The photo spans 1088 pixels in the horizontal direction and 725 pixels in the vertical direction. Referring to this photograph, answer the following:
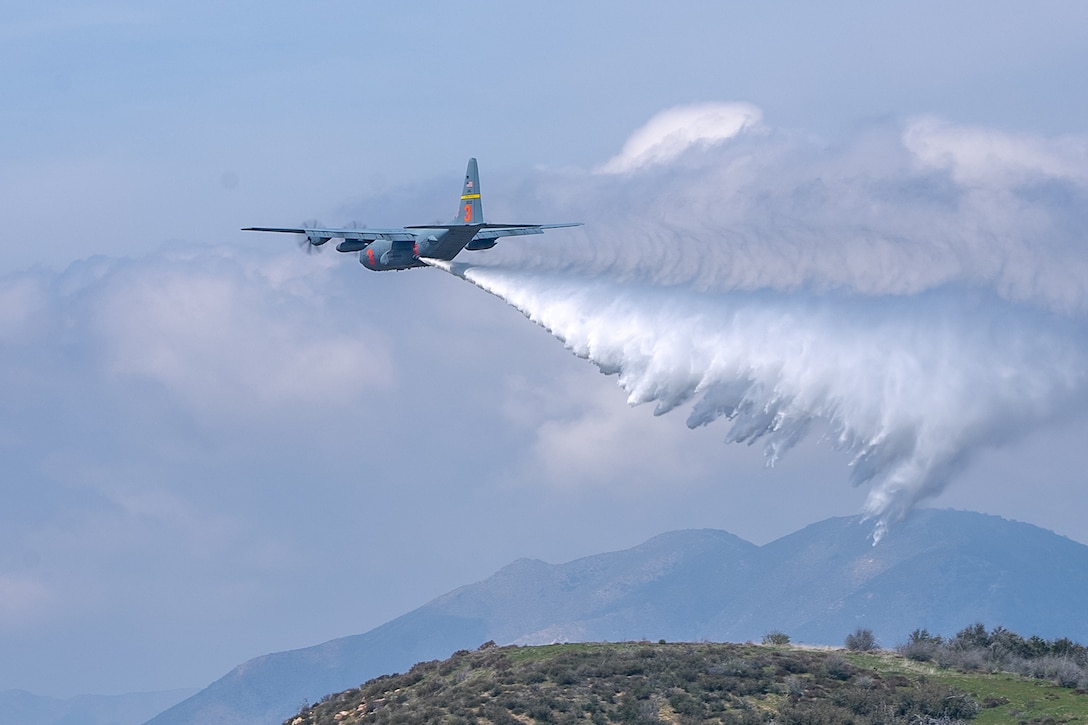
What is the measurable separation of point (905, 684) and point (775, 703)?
18.4 feet

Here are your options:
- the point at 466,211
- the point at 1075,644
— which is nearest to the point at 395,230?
the point at 466,211

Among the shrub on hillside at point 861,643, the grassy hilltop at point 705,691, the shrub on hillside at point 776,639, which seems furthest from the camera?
the shrub on hillside at point 776,639

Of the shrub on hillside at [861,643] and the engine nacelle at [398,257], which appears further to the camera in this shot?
the engine nacelle at [398,257]

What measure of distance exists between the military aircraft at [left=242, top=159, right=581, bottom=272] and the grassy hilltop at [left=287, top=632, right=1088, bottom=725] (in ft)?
80.3

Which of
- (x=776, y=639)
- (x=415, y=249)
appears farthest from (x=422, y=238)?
(x=776, y=639)

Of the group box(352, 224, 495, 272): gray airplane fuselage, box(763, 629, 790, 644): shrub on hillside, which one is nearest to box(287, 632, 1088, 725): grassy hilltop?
box(763, 629, 790, 644): shrub on hillside

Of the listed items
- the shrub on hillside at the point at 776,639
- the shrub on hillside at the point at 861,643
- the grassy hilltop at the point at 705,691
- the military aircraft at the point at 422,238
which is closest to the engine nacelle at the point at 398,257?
the military aircraft at the point at 422,238

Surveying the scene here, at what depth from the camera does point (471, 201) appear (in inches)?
3620

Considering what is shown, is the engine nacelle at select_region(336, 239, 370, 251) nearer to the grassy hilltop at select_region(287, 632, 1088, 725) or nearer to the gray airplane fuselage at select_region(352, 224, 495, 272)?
the gray airplane fuselage at select_region(352, 224, 495, 272)

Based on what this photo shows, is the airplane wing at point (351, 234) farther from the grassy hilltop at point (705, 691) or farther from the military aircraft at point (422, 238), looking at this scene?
the grassy hilltop at point (705, 691)

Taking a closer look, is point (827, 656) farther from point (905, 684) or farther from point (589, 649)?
point (589, 649)

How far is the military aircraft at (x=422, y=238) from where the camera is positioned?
285ft

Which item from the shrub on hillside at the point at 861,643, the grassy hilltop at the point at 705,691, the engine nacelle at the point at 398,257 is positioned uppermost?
the engine nacelle at the point at 398,257

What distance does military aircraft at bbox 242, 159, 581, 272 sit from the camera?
86.8 meters
